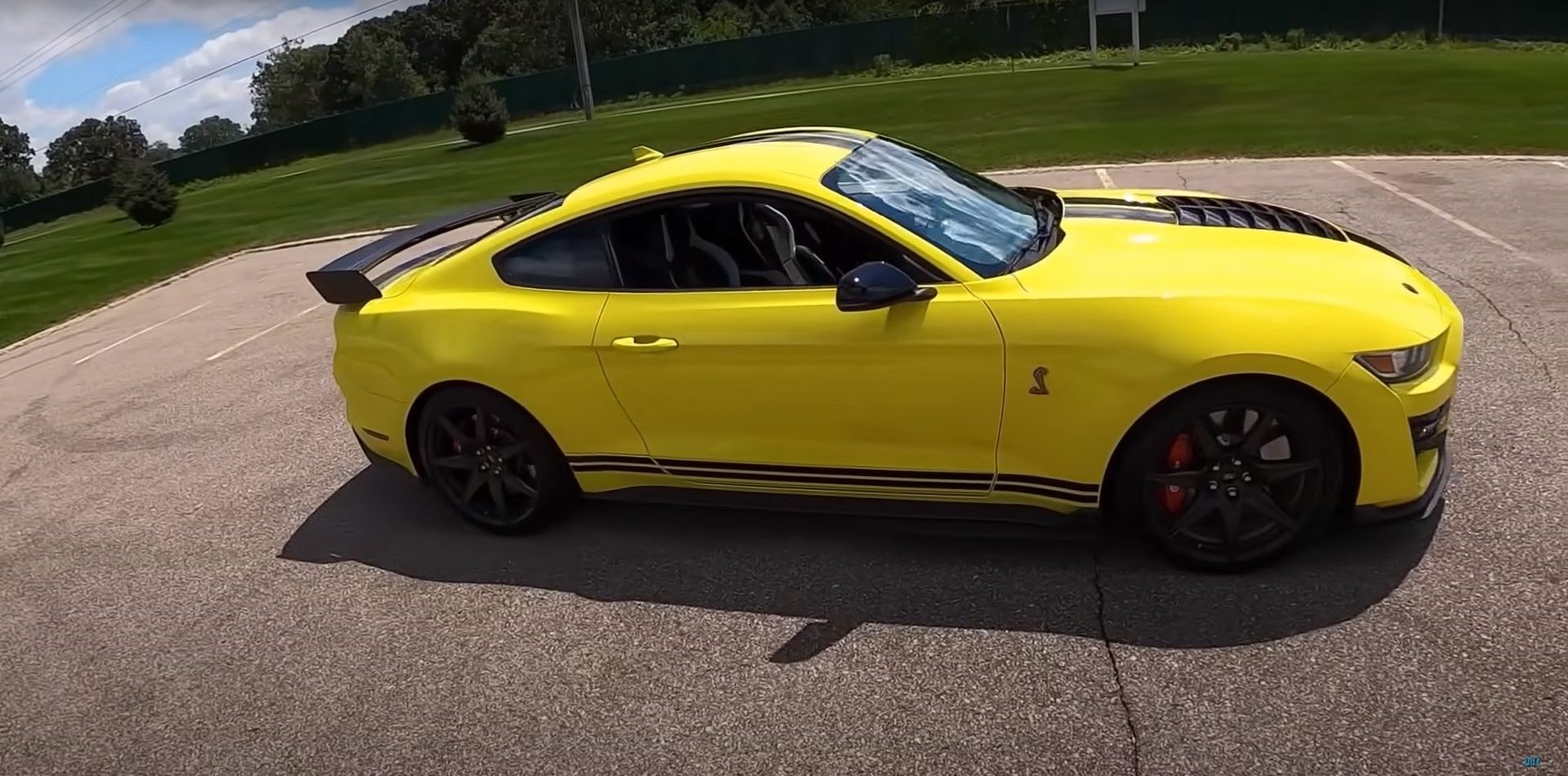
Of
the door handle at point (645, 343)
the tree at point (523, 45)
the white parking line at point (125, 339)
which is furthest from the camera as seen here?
the tree at point (523, 45)

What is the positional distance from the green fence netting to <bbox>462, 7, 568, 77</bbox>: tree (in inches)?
1599

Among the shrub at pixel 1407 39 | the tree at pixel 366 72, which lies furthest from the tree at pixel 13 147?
the shrub at pixel 1407 39

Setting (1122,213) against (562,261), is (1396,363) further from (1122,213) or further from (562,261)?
(562,261)

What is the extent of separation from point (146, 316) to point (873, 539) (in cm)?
1133

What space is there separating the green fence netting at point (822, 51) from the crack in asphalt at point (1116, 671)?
128 feet

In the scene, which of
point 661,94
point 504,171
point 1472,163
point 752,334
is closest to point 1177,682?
point 752,334

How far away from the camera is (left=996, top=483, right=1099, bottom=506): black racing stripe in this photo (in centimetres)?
415

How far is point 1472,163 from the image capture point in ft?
39.9

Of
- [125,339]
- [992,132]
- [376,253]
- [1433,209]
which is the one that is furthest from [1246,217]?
[992,132]

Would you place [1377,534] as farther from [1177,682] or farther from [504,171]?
[504,171]

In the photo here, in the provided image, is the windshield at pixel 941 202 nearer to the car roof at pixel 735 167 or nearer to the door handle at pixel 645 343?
the car roof at pixel 735 167

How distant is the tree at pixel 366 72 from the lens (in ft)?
320

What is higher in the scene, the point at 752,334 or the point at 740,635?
the point at 752,334

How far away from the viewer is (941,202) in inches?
189
